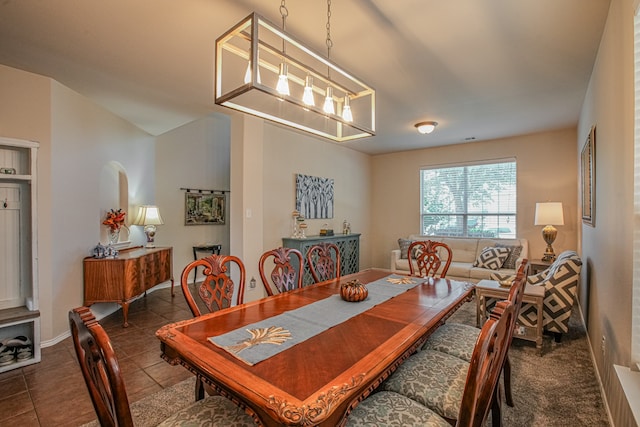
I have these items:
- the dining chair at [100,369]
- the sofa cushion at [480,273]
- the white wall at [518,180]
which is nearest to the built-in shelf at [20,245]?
the dining chair at [100,369]

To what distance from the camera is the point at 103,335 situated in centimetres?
88

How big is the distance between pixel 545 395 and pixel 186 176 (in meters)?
5.54

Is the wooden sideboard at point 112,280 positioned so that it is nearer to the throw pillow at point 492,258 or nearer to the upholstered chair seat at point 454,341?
the upholstered chair seat at point 454,341

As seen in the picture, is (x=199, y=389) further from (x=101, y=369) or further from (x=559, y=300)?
(x=559, y=300)

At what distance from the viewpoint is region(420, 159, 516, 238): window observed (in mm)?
5309

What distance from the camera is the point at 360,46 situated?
235 cm

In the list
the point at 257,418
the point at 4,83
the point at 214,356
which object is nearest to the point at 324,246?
the point at 214,356

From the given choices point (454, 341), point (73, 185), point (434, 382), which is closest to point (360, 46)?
point (454, 341)

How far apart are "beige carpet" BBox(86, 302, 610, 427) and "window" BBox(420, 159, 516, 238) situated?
2854 millimetres

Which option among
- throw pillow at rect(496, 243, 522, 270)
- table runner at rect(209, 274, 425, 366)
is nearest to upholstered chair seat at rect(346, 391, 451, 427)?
A: table runner at rect(209, 274, 425, 366)

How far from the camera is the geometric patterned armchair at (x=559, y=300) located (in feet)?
9.51

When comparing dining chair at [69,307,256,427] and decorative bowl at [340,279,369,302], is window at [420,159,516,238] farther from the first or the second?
dining chair at [69,307,256,427]

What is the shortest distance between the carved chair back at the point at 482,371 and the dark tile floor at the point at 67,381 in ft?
7.12

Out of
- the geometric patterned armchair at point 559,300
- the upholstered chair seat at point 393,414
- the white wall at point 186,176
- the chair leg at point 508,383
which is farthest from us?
the white wall at point 186,176
